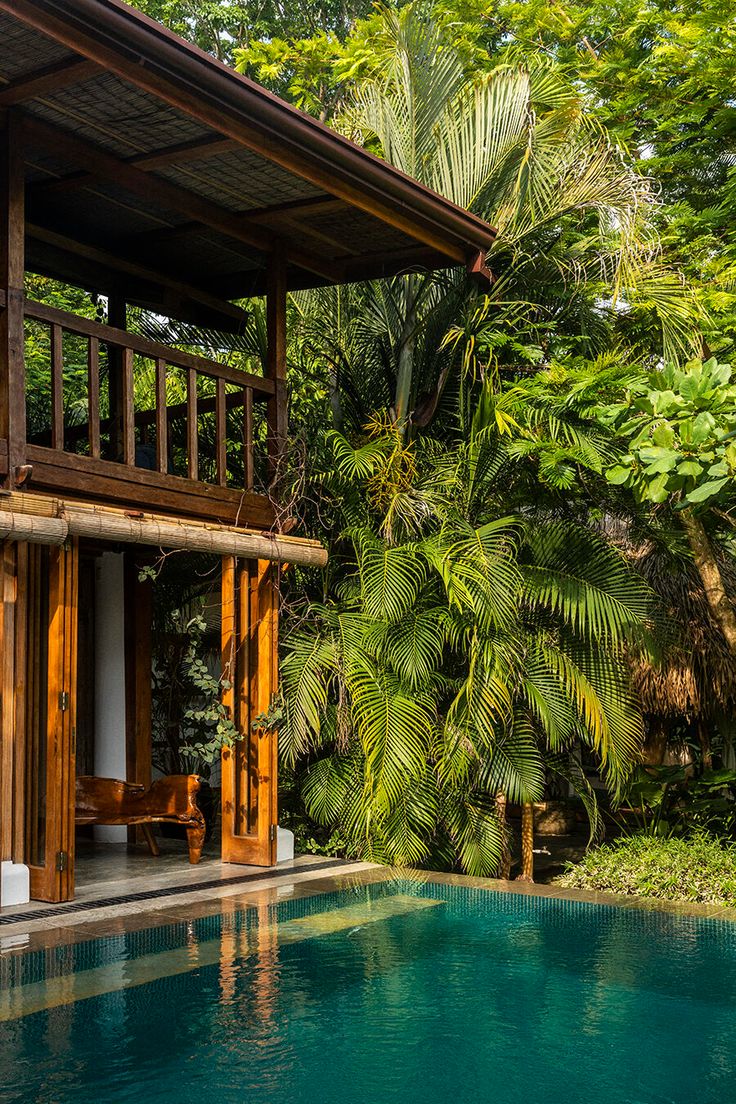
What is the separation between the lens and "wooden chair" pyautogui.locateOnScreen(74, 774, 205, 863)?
26.2 feet

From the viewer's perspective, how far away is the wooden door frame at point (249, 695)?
795 centimetres

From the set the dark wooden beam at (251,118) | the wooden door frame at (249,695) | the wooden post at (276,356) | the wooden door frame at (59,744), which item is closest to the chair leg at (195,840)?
the wooden door frame at (249,695)

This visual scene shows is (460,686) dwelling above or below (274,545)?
below

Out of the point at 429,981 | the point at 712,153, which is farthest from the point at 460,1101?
the point at 712,153

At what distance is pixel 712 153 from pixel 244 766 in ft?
22.1

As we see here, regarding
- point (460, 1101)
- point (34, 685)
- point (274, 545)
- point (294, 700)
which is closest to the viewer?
point (460, 1101)

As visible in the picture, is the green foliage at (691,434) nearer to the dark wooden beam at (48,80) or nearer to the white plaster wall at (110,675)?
the dark wooden beam at (48,80)

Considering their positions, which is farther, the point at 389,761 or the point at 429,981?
the point at 389,761

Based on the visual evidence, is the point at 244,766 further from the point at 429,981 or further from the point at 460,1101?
the point at 460,1101

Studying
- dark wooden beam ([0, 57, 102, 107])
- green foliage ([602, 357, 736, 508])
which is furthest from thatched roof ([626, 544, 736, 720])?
dark wooden beam ([0, 57, 102, 107])

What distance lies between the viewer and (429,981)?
5125 millimetres

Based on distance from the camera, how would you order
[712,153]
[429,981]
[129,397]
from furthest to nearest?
[712,153] → [129,397] → [429,981]

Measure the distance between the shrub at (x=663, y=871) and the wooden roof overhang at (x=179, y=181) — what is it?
15.0ft

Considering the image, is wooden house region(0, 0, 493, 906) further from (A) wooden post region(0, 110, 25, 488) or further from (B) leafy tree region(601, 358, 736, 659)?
(B) leafy tree region(601, 358, 736, 659)
